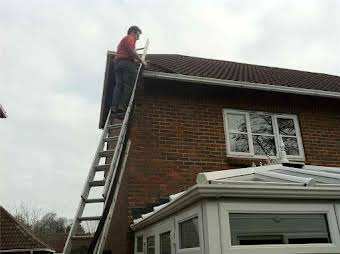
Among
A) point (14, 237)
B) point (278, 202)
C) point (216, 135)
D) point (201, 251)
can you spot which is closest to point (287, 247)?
point (278, 202)

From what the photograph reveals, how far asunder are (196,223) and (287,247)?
3.17ft

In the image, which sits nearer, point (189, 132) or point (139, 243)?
point (139, 243)

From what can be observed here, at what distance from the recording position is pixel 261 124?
8531 mm

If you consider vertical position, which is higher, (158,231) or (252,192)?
(252,192)

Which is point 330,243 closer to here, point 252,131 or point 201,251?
point 201,251

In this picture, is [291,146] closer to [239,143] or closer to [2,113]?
[239,143]

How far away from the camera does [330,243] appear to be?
4289mm

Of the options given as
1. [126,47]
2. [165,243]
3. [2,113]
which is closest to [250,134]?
[126,47]

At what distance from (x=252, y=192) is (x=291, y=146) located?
15.4 ft

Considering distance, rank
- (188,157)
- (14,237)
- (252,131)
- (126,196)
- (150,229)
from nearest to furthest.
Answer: (150,229), (126,196), (188,157), (252,131), (14,237)

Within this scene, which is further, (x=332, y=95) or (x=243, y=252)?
(x=332, y=95)

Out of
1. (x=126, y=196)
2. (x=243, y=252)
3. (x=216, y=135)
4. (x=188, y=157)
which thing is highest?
(x=216, y=135)

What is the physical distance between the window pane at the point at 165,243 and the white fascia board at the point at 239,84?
3.40 m

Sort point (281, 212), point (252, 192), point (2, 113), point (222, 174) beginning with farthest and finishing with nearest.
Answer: point (2, 113), point (222, 174), point (281, 212), point (252, 192)
